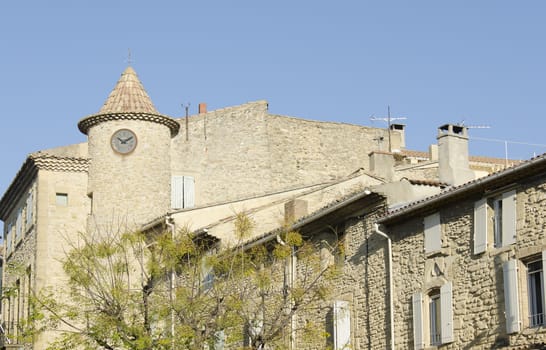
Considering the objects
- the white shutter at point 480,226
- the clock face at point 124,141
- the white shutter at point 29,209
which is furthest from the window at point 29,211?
the white shutter at point 480,226

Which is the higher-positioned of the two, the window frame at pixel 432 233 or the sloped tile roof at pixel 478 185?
the sloped tile roof at pixel 478 185

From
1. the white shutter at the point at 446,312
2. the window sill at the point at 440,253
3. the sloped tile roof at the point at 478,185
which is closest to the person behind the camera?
the sloped tile roof at the point at 478,185

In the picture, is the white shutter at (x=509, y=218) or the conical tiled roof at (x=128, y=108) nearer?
the white shutter at (x=509, y=218)

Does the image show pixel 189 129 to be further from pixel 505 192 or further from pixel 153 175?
pixel 505 192

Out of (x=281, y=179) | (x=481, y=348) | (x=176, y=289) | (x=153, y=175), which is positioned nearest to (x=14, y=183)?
(x=153, y=175)

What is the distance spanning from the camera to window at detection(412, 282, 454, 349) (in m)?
24.8

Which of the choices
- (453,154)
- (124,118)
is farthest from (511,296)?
(124,118)

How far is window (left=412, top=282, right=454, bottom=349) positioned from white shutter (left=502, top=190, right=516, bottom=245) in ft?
6.47

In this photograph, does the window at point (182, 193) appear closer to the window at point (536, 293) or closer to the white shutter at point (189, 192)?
the white shutter at point (189, 192)

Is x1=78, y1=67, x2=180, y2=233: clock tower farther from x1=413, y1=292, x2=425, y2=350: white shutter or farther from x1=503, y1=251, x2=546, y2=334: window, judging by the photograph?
x1=503, y1=251, x2=546, y2=334: window

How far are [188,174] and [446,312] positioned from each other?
21.8 meters

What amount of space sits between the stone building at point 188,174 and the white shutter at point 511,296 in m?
6.34

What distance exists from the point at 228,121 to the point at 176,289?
58.4 feet

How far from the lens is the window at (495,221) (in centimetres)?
2339
